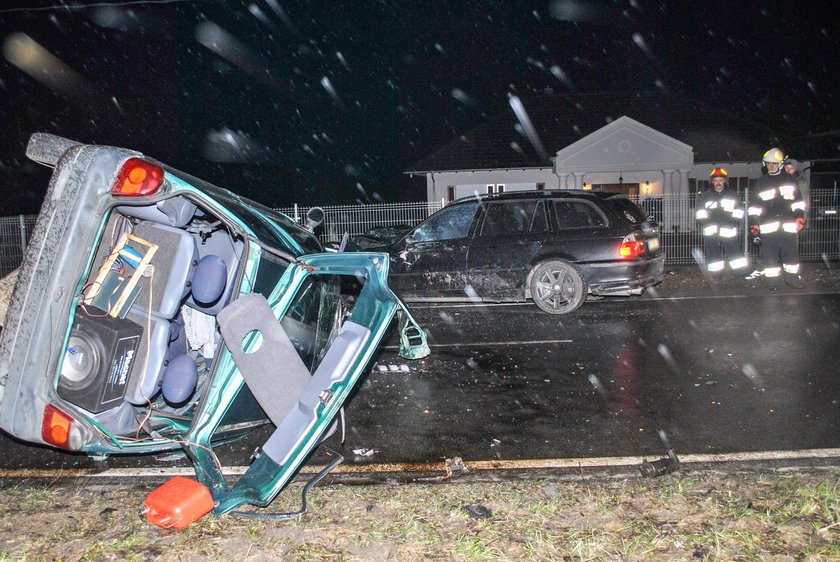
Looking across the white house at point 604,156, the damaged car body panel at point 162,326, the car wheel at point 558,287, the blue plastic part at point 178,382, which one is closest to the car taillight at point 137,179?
the damaged car body panel at point 162,326

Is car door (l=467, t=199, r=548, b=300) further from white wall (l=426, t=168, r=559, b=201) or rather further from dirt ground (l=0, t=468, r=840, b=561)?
white wall (l=426, t=168, r=559, b=201)

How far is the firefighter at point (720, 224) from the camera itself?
36.3 ft

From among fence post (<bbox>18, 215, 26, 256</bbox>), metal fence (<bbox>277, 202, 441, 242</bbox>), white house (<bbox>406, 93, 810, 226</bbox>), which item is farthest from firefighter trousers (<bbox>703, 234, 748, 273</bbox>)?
white house (<bbox>406, 93, 810, 226</bbox>)

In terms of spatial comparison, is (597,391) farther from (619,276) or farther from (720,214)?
(720,214)

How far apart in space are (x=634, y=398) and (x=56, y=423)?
4.20m

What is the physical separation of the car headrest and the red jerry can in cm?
107

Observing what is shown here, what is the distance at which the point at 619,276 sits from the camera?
9.05 meters

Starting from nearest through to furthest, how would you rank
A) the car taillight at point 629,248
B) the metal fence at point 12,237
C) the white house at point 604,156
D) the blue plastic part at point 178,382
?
the blue plastic part at point 178,382 < the car taillight at point 629,248 < the metal fence at point 12,237 < the white house at point 604,156

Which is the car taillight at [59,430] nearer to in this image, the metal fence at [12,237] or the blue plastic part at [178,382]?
the blue plastic part at [178,382]

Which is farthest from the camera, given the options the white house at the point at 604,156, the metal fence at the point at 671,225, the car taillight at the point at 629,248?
the white house at the point at 604,156

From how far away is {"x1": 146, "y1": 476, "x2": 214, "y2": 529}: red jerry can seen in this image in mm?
3209

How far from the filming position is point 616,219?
29.8 feet

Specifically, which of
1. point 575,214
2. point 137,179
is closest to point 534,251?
point 575,214

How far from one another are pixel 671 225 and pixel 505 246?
367 inches
